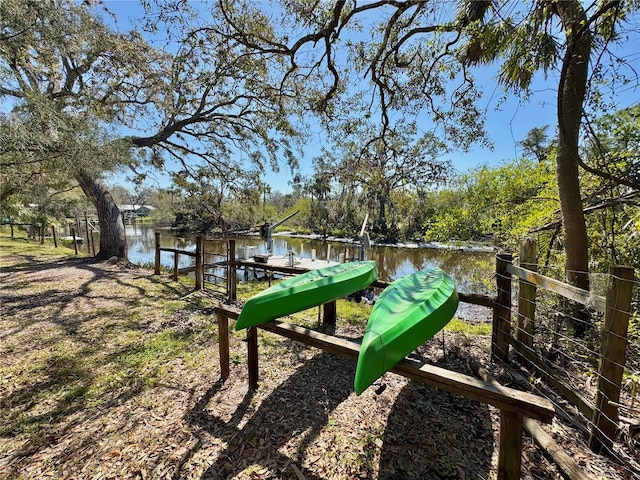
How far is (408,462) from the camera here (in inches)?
73.7

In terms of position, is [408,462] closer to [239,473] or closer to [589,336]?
[239,473]

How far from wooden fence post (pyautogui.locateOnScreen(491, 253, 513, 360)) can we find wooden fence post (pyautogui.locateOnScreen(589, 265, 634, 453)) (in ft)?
3.53

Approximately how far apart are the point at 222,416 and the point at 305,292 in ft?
4.13

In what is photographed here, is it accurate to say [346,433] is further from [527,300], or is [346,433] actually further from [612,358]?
[527,300]

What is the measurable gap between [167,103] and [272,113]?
313cm

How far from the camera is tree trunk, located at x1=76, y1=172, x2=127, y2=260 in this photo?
27.9 ft

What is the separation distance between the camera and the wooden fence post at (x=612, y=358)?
174 centimetres

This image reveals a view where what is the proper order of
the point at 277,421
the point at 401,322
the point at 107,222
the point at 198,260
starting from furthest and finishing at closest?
1. the point at 107,222
2. the point at 198,260
3. the point at 277,421
4. the point at 401,322

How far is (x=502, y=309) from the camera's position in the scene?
296 centimetres

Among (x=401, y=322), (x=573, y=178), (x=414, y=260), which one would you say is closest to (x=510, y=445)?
(x=401, y=322)

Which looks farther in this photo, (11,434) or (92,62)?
(92,62)

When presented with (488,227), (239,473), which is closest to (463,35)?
(488,227)

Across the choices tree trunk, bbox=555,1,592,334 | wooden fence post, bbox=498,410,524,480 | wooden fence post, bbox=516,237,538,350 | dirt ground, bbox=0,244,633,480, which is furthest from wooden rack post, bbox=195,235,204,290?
tree trunk, bbox=555,1,592,334

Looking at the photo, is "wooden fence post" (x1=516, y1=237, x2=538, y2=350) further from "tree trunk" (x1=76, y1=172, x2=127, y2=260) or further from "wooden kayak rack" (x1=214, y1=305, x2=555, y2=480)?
"tree trunk" (x1=76, y1=172, x2=127, y2=260)
